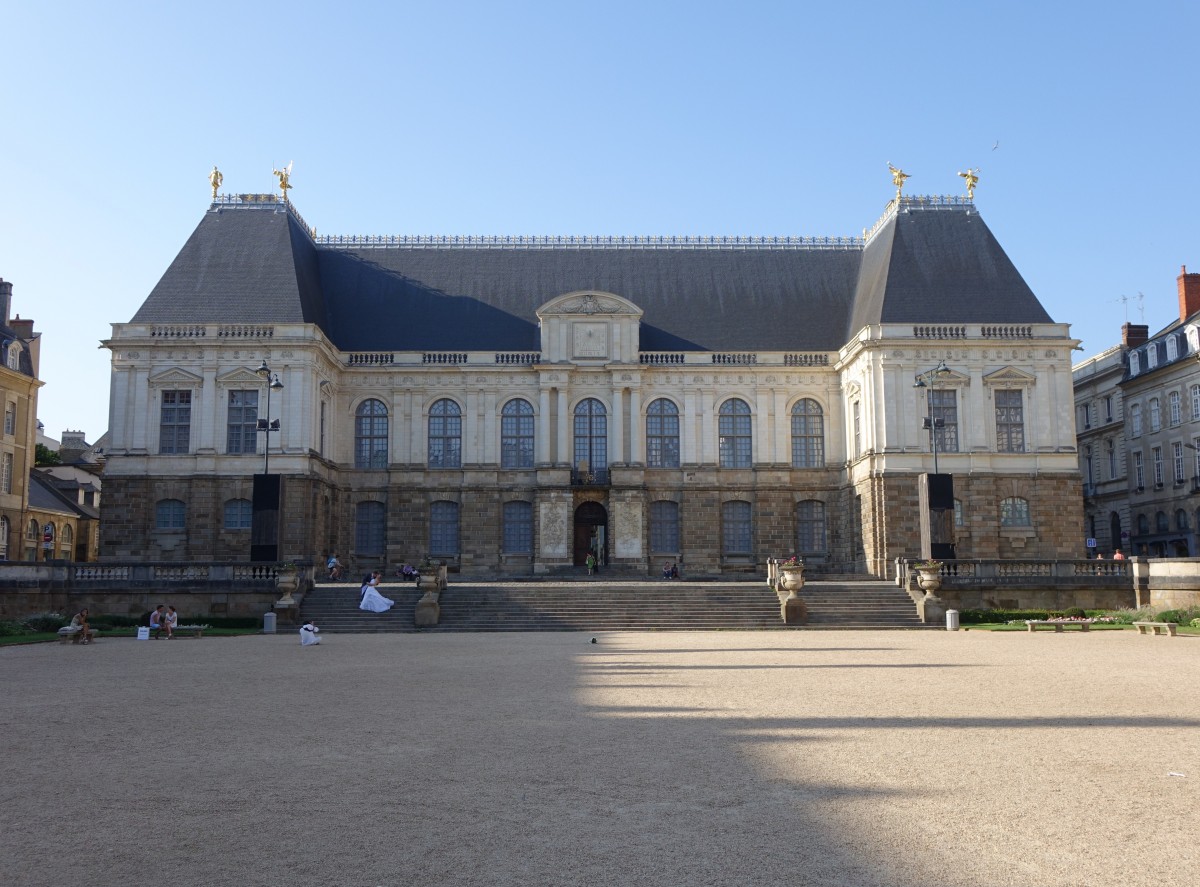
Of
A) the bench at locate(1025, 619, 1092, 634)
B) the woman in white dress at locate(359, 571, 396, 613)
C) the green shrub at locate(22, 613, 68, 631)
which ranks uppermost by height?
the woman in white dress at locate(359, 571, 396, 613)

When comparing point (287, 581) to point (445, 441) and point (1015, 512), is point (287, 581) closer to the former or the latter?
point (445, 441)

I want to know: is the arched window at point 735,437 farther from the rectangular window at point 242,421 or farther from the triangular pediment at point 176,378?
the triangular pediment at point 176,378

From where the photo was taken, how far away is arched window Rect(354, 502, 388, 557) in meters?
50.3

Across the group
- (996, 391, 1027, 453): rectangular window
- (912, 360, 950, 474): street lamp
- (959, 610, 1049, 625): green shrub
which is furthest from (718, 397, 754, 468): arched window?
(959, 610, 1049, 625): green shrub

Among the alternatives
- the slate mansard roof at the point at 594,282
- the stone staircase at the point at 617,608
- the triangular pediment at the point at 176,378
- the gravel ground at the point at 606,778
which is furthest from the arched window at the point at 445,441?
the gravel ground at the point at 606,778

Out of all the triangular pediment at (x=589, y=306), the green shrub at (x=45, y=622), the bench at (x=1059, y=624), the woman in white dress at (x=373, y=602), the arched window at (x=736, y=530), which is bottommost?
the bench at (x=1059, y=624)

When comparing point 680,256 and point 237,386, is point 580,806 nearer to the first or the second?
point 237,386

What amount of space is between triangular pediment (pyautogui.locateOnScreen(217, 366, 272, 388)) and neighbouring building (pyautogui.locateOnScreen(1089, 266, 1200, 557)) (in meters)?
42.0

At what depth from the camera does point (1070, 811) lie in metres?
8.70

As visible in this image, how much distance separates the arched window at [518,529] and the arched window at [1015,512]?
19638mm

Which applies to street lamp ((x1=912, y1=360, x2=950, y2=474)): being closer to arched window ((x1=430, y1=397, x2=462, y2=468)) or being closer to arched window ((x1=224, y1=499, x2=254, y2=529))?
arched window ((x1=430, y1=397, x2=462, y2=468))

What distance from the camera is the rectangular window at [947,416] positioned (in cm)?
4625

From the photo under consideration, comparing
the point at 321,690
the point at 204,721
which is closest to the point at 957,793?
the point at 204,721

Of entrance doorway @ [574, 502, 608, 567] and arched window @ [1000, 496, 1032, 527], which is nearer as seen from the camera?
arched window @ [1000, 496, 1032, 527]
